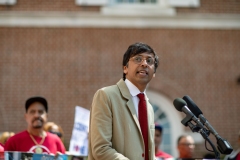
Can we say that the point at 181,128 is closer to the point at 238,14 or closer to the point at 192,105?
the point at 238,14

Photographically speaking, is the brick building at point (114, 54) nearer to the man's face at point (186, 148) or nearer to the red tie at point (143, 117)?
the man's face at point (186, 148)

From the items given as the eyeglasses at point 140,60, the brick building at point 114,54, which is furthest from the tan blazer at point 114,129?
the brick building at point 114,54

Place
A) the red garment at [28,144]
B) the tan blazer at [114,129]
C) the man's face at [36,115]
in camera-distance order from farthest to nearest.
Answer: the man's face at [36,115] → the red garment at [28,144] → the tan blazer at [114,129]

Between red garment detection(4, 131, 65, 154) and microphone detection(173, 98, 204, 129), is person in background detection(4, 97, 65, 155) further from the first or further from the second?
microphone detection(173, 98, 204, 129)

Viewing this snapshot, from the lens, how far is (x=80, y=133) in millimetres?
8516

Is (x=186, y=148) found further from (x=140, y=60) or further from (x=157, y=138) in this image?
(x=140, y=60)

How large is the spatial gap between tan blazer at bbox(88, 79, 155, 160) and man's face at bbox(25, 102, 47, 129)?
256 cm

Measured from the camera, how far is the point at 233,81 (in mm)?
13438

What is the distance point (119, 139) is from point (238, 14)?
34.4 feet

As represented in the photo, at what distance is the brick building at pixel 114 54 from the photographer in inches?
518

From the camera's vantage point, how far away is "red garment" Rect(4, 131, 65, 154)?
6164 millimetres

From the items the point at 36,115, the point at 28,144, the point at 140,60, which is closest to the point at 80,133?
the point at 36,115

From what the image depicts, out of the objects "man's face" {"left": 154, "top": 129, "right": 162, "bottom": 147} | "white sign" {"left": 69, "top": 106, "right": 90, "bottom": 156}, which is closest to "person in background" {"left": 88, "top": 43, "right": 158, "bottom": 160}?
"man's face" {"left": 154, "top": 129, "right": 162, "bottom": 147}

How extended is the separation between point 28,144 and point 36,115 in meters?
0.44
